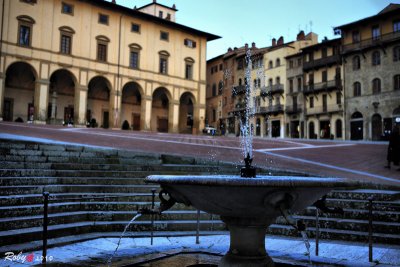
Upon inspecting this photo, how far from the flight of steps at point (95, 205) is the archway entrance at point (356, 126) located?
118 feet

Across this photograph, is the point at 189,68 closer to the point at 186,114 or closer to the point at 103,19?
the point at 186,114

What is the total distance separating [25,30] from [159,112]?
58.9ft

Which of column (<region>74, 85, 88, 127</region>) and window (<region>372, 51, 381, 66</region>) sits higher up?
window (<region>372, 51, 381, 66</region>)

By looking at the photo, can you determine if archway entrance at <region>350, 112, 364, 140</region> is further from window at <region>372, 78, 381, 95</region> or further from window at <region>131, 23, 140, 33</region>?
window at <region>131, 23, 140, 33</region>

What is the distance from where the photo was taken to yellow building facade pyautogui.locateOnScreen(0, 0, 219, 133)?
3238 centimetres

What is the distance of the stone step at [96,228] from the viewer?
16.6ft

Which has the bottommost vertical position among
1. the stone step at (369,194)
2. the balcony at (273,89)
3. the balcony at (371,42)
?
the stone step at (369,194)

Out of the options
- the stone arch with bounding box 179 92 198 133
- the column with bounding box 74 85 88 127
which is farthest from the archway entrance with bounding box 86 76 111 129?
the stone arch with bounding box 179 92 198 133

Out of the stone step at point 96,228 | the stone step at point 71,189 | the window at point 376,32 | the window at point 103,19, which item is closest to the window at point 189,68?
the window at point 103,19

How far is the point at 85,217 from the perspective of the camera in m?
6.27

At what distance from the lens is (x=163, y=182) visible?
3469 mm

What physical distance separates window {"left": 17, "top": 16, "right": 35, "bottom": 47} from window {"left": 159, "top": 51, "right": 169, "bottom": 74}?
13.3 meters

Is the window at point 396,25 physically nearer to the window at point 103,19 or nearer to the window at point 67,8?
the window at point 103,19

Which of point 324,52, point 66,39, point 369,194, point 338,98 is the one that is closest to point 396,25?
point 324,52
